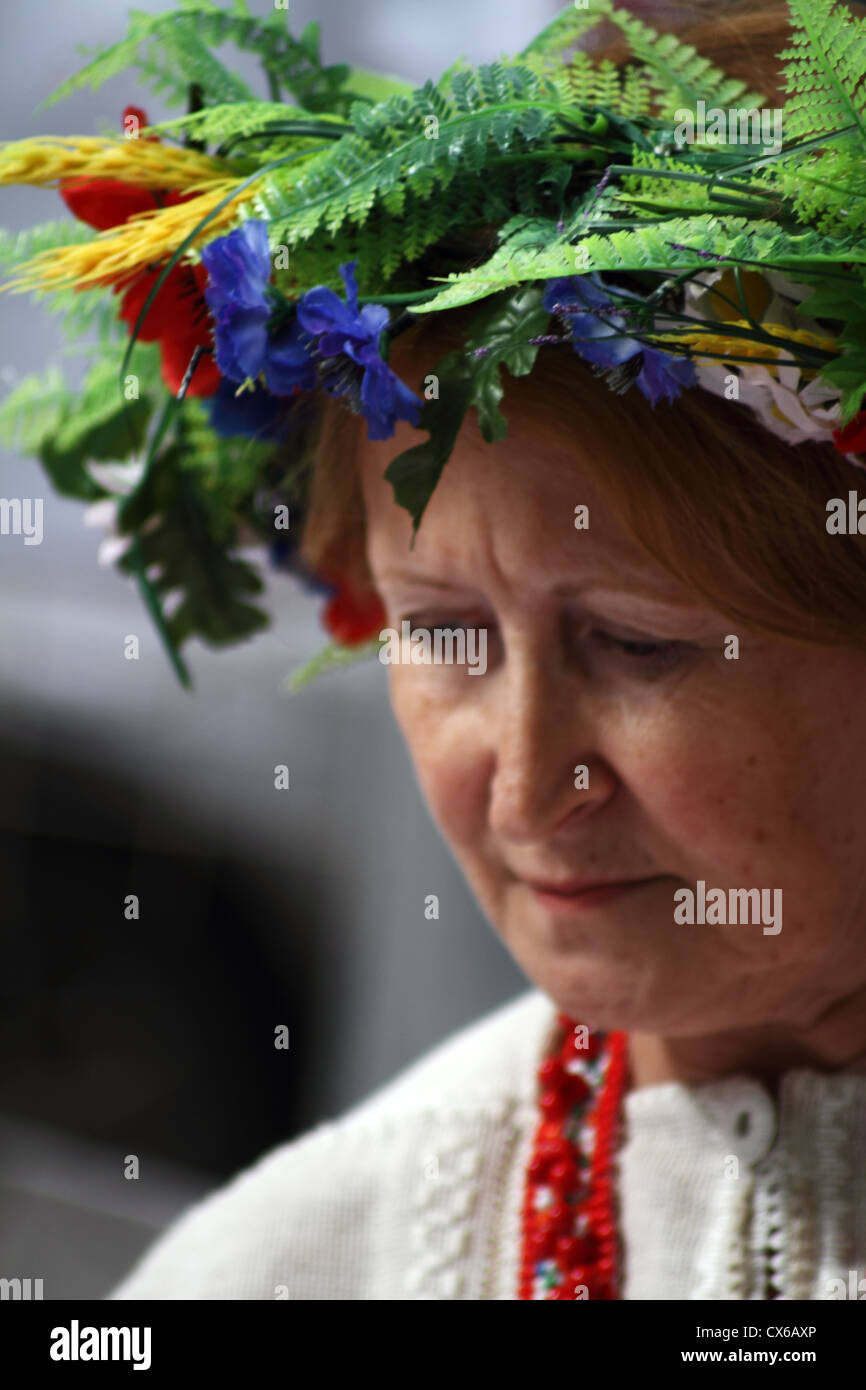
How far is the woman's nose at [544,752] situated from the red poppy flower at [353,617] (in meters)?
0.35

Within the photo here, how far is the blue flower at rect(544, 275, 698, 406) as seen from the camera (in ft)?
2.20

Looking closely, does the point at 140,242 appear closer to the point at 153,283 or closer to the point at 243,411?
the point at 153,283

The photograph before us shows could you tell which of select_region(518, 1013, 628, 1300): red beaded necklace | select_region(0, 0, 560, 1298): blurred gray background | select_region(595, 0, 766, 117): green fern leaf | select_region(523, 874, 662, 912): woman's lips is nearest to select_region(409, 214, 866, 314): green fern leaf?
select_region(595, 0, 766, 117): green fern leaf

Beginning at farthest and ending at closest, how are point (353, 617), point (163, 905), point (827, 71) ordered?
point (163, 905) < point (353, 617) < point (827, 71)

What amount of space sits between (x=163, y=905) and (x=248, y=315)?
1648 mm

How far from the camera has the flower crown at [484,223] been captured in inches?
25.9

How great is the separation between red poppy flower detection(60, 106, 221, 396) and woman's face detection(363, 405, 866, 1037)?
0.13m

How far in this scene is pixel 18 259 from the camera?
2.80 ft

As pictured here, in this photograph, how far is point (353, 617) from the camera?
115 centimetres

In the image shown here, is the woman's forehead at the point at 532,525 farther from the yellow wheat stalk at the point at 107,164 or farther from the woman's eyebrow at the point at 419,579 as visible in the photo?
the yellow wheat stalk at the point at 107,164

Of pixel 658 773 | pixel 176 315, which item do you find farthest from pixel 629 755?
pixel 176 315

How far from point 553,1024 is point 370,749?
45.0 inches

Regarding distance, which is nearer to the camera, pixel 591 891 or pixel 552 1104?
pixel 591 891

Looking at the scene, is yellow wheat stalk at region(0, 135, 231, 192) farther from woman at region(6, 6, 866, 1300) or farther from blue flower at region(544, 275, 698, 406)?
blue flower at region(544, 275, 698, 406)
